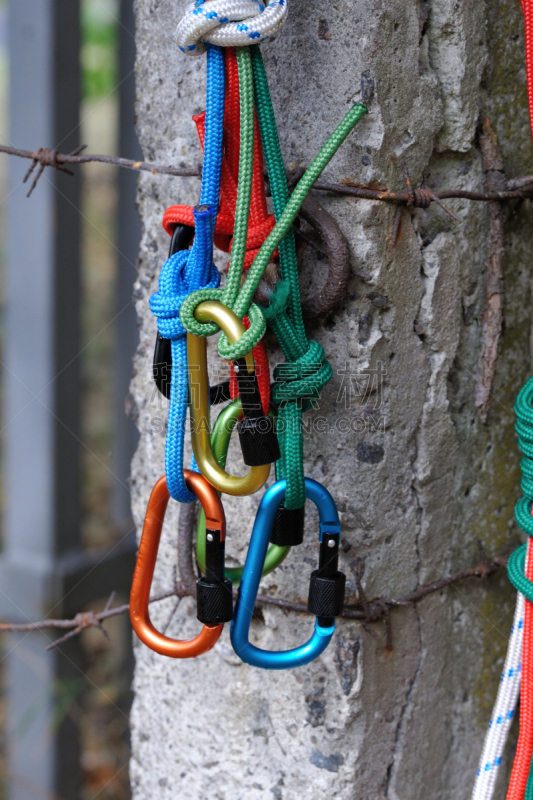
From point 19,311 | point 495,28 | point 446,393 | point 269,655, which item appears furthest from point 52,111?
point 269,655

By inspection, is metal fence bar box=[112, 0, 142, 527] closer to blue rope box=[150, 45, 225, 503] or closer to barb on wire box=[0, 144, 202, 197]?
barb on wire box=[0, 144, 202, 197]

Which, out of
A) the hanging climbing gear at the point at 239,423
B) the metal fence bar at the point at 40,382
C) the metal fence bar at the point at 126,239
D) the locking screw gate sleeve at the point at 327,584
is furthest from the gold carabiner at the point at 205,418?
the metal fence bar at the point at 126,239

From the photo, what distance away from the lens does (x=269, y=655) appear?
67 centimetres

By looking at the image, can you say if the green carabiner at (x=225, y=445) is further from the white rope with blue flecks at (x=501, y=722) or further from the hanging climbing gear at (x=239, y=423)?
the white rope with blue flecks at (x=501, y=722)

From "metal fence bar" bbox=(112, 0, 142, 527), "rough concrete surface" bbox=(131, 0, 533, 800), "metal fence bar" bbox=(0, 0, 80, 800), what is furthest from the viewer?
"metal fence bar" bbox=(112, 0, 142, 527)

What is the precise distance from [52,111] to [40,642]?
127 centimetres

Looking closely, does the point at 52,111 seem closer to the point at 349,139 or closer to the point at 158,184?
the point at 158,184

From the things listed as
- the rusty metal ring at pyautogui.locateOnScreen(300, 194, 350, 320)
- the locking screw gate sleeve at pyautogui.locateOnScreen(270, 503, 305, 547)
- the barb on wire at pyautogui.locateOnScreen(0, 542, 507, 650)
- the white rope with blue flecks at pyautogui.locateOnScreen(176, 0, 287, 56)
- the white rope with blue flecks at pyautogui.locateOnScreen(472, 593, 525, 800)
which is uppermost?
the white rope with blue flecks at pyautogui.locateOnScreen(176, 0, 287, 56)

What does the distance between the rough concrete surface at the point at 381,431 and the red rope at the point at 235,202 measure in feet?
0.22

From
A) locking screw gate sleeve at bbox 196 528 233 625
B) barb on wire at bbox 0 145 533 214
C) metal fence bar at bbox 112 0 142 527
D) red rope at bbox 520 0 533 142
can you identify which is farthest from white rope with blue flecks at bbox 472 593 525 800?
metal fence bar at bbox 112 0 142 527

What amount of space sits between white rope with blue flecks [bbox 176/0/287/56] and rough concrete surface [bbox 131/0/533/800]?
0.29ft

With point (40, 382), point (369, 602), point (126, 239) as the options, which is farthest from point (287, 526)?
point (126, 239)

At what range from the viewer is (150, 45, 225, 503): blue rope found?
0.64m

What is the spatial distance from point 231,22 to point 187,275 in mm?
222
